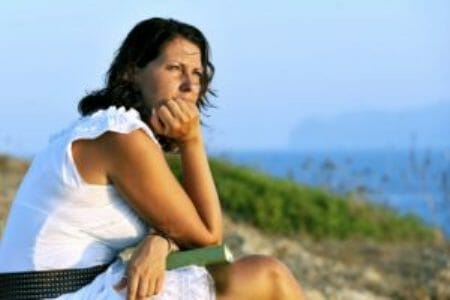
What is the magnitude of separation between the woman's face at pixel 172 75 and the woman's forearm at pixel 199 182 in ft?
0.54

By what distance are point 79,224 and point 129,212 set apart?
0.52 ft

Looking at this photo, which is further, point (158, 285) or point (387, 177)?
point (387, 177)

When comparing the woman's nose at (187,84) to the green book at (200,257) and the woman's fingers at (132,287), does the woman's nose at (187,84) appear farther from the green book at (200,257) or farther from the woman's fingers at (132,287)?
the woman's fingers at (132,287)

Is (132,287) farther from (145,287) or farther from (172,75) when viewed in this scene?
(172,75)

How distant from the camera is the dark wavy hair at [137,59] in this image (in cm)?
450

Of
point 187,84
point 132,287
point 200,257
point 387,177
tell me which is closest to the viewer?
point 132,287

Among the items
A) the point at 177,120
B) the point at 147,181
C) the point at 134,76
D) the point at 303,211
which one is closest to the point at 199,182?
the point at 177,120

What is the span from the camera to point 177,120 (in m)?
4.37

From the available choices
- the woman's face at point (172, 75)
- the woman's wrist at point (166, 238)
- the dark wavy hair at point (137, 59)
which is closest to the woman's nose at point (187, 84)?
the woman's face at point (172, 75)

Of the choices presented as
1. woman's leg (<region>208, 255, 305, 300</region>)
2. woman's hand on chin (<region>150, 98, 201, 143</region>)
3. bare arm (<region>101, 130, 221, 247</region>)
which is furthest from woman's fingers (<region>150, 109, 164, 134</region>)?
woman's leg (<region>208, 255, 305, 300</region>)

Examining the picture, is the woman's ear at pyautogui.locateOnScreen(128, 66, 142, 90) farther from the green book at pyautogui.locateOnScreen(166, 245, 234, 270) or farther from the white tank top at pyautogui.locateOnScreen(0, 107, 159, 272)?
the green book at pyautogui.locateOnScreen(166, 245, 234, 270)

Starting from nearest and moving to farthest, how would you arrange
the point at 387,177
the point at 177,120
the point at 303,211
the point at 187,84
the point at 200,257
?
the point at 200,257 → the point at 177,120 → the point at 187,84 → the point at 387,177 → the point at 303,211

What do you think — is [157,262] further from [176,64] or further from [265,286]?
[176,64]


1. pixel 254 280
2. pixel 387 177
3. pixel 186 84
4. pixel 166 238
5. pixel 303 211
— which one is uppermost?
pixel 186 84
